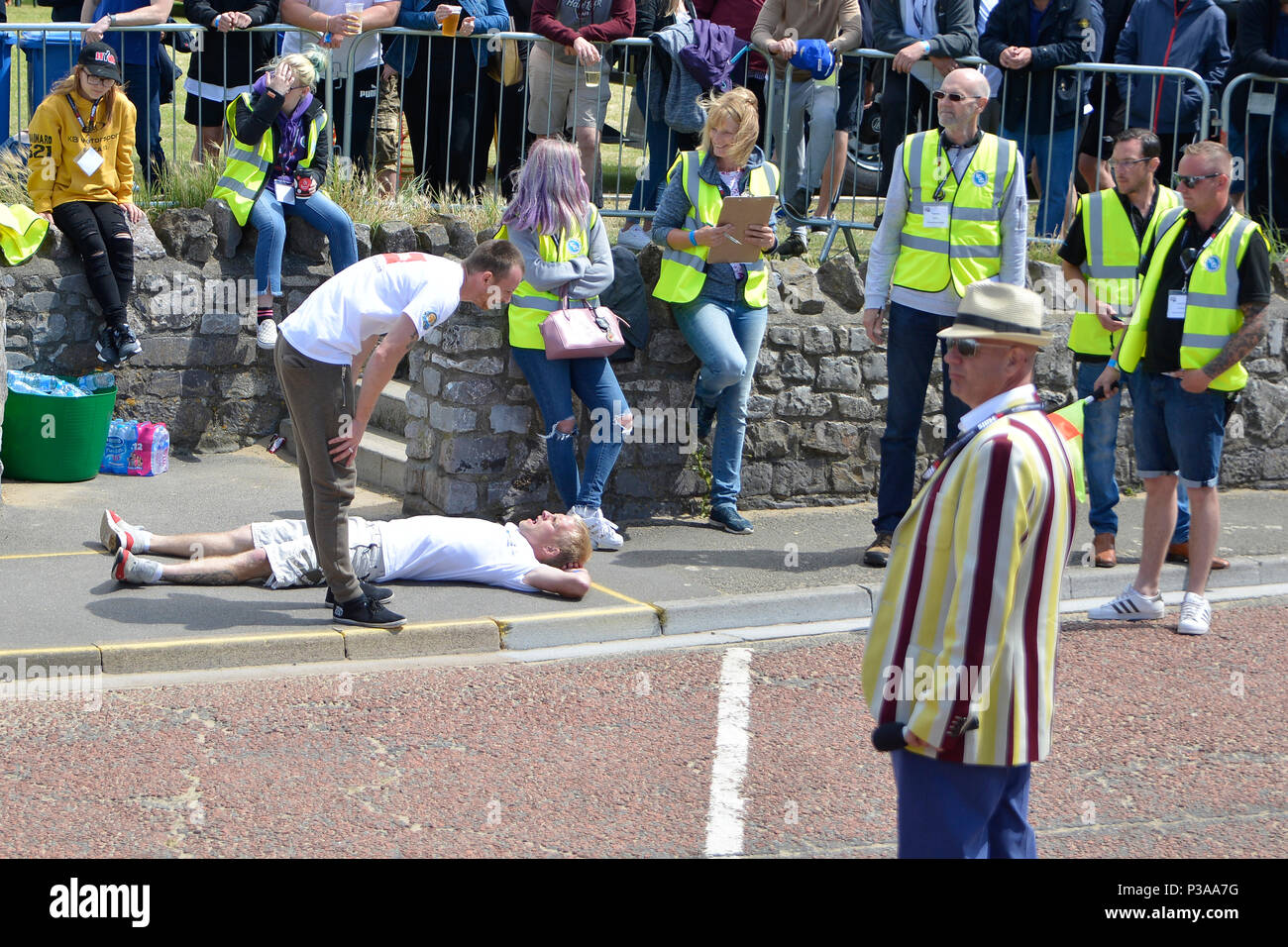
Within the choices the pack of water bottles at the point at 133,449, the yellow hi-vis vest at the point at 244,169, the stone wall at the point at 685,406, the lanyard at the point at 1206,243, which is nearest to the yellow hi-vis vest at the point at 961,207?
the lanyard at the point at 1206,243

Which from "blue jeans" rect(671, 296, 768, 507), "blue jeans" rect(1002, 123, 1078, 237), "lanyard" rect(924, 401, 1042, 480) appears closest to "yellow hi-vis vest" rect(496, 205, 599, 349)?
"blue jeans" rect(671, 296, 768, 507)

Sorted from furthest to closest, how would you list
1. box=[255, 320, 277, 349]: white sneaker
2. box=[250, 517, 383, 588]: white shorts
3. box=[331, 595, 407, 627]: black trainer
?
box=[255, 320, 277, 349]: white sneaker, box=[250, 517, 383, 588]: white shorts, box=[331, 595, 407, 627]: black trainer

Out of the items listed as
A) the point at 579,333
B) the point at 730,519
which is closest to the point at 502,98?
the point at 579,333

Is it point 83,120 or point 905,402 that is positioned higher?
point 83,120

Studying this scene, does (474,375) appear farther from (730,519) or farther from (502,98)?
(502,98)

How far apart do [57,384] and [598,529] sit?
12.1 ft

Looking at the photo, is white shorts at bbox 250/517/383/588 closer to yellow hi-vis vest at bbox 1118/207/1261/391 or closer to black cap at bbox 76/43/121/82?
black cap at bbox 76/43/121/82

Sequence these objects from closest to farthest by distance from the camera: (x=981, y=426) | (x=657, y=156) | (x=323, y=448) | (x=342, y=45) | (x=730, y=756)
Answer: (x=981, y=426)
(x=730, y=756)
(x=323, y=448)
(x=342, y=45)
(x=657, y=156)

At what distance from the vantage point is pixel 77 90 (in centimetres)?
977

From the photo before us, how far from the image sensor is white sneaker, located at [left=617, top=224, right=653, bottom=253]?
32.8 feet

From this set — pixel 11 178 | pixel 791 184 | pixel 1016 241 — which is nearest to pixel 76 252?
pixel 11 178

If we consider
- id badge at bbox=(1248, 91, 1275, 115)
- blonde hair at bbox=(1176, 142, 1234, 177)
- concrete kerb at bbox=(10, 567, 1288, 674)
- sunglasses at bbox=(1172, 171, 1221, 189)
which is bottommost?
concrete kerb at bbox=(10, 567, 1288, 674)

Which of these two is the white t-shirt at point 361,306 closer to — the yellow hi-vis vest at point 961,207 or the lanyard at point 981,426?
the yellow hi-vis vest at point 961,207

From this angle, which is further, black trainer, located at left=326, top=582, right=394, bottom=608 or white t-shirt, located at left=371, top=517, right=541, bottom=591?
white t-shirt, located at left=371, top=517, right=541, bottom=591
